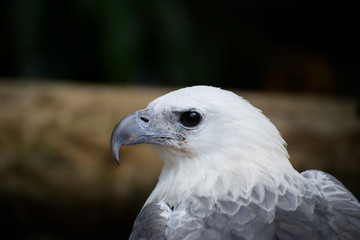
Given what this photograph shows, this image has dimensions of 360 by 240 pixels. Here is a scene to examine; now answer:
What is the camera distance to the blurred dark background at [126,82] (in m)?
3.98

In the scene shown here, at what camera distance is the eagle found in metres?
1.83

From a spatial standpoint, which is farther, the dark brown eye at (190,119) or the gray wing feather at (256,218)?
the dark brown eye at (190,119)

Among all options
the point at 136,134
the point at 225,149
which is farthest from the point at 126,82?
the point at 225,149

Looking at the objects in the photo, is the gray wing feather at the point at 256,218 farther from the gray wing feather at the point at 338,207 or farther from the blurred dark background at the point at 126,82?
the blurred dark background at the point at 126,82

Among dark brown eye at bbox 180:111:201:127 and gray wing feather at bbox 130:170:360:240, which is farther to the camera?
dark brown eye at bbox 180:111:201:127

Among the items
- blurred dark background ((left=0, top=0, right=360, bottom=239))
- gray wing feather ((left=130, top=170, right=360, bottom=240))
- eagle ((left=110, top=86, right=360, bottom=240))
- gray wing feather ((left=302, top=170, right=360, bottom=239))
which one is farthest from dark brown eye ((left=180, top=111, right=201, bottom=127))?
blurred dark background ((left=0, top=0, right=360, bottom=239))

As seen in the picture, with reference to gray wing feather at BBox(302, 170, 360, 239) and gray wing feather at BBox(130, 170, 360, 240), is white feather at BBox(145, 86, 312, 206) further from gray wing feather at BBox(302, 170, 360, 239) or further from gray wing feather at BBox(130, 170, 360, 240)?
gray wing feather at BBox(302, 170, 360, 239)

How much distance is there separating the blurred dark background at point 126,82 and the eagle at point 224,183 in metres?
1.85

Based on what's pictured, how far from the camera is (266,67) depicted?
706cm

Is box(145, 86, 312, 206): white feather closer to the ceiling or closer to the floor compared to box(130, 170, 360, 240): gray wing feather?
closer to the ceiling

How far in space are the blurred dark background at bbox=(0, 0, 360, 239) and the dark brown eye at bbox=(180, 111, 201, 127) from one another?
190 centimetres

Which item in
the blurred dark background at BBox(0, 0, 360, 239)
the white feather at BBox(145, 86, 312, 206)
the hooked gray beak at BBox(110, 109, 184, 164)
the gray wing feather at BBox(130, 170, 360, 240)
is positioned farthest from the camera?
the blurred dark background at BBox(0, 0, 360, 239)

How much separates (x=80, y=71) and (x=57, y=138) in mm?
2013

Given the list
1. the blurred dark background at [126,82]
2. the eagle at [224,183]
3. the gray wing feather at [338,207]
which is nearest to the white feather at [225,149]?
the eagle at [224,183]
